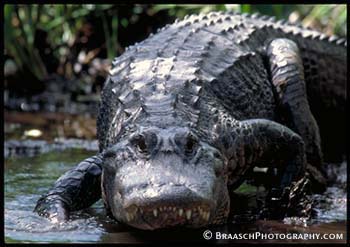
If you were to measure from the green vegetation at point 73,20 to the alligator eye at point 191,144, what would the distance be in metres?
4.97

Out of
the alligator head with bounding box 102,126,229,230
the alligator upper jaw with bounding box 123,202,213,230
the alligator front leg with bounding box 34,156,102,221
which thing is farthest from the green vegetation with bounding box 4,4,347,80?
the alligator upper jaw with bounding box 123,202,213,230

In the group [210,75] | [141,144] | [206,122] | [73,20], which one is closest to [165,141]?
[141,144]

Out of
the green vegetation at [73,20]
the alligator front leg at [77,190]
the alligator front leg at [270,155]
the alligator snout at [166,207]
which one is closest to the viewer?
the alligator snout at [166,207]

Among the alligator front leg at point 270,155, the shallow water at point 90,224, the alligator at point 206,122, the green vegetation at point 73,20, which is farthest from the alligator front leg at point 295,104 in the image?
the green vegetation at point 73,20

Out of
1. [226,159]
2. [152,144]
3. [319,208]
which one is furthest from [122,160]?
[319,208]

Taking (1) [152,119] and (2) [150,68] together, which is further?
(2) [150,68]

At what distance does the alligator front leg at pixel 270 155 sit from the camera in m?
4.43

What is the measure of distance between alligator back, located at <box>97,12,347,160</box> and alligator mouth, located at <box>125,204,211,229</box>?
0.68 meters

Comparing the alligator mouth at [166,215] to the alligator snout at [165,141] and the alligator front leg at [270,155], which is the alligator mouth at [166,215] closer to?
the alligator snout at [165,141]

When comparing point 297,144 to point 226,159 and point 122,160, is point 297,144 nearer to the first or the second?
point 226,159

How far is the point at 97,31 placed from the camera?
33.4 feet

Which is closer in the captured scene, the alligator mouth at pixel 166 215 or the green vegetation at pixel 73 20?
the alligator mouth at pixel 166 215
